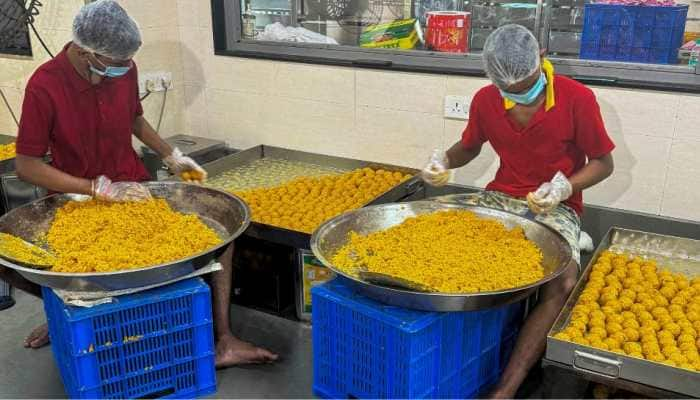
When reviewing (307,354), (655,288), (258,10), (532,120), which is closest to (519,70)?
(532,120)

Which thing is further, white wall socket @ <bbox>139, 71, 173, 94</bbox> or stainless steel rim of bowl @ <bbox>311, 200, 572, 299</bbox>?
white wall socket @ <bbox>139, 71, 173, 94</bbox>

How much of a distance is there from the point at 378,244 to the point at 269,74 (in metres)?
1.80

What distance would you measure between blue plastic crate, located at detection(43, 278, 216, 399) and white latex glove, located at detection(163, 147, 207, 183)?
66 cm

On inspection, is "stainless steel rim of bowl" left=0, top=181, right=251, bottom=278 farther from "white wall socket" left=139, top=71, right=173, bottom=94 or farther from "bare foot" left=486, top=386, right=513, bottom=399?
"white wall socket" left=139, top=71, right=173, bottom=94

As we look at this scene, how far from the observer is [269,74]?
3770 millimetres

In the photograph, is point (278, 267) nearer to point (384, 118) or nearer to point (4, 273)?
point (384, 118)

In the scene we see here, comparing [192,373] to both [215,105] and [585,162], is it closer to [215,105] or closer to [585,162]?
[585,162]

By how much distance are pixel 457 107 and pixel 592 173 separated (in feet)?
3.02

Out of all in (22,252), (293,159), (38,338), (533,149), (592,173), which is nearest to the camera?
(22,252)

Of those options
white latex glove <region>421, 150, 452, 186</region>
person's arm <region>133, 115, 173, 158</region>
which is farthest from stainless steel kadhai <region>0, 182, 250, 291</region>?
white latex glove <region>421, 150, 452, 186</region>

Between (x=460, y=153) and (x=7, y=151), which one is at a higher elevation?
(x=460, y=153)

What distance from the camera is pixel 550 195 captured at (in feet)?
7.71

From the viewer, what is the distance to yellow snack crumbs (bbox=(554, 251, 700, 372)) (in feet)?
6.65

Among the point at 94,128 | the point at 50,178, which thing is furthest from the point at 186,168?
the point at 50,178
